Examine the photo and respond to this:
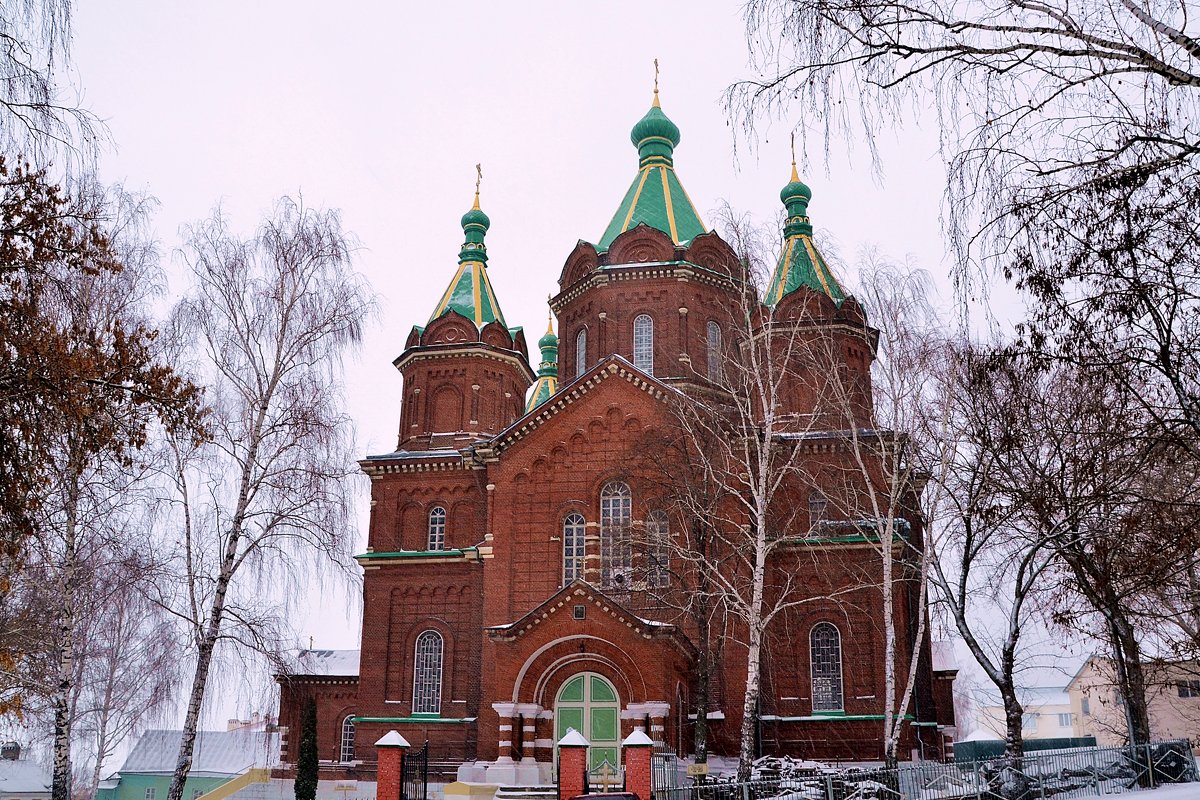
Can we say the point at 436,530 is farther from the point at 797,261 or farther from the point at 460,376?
the point at 797,261

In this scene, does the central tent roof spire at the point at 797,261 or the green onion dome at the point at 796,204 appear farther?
the green onion dome at the point at 796,204

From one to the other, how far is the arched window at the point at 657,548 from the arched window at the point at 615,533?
2.37ft

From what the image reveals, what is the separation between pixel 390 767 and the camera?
17.8 metres

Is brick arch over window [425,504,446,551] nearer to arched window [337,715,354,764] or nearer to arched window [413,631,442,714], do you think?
arched window [413,631,442,714]

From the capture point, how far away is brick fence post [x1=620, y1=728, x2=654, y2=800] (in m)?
17.0

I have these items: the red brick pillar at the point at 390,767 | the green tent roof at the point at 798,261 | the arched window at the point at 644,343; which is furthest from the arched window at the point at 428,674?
the green tent roof at the point at 798,261

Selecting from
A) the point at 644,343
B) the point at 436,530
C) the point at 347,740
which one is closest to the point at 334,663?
the point at 347,740

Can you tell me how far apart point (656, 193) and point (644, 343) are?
514 cm

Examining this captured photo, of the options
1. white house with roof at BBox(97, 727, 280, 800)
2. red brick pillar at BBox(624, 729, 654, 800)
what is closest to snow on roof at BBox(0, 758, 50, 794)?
white house with roof at BBox(97, 727, 280, 800)

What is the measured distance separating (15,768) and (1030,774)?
4314 cm

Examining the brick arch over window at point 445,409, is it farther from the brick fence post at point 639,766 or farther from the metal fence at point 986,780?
the brick fence post at point 639,766

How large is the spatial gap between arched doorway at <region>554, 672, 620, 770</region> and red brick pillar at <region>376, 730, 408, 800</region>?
19.2 feet

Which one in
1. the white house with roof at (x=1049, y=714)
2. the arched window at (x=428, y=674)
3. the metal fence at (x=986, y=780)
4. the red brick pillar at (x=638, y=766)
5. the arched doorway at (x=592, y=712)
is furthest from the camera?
the white house with roof at (x=1049, y=714)

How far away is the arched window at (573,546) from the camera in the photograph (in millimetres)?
25438
